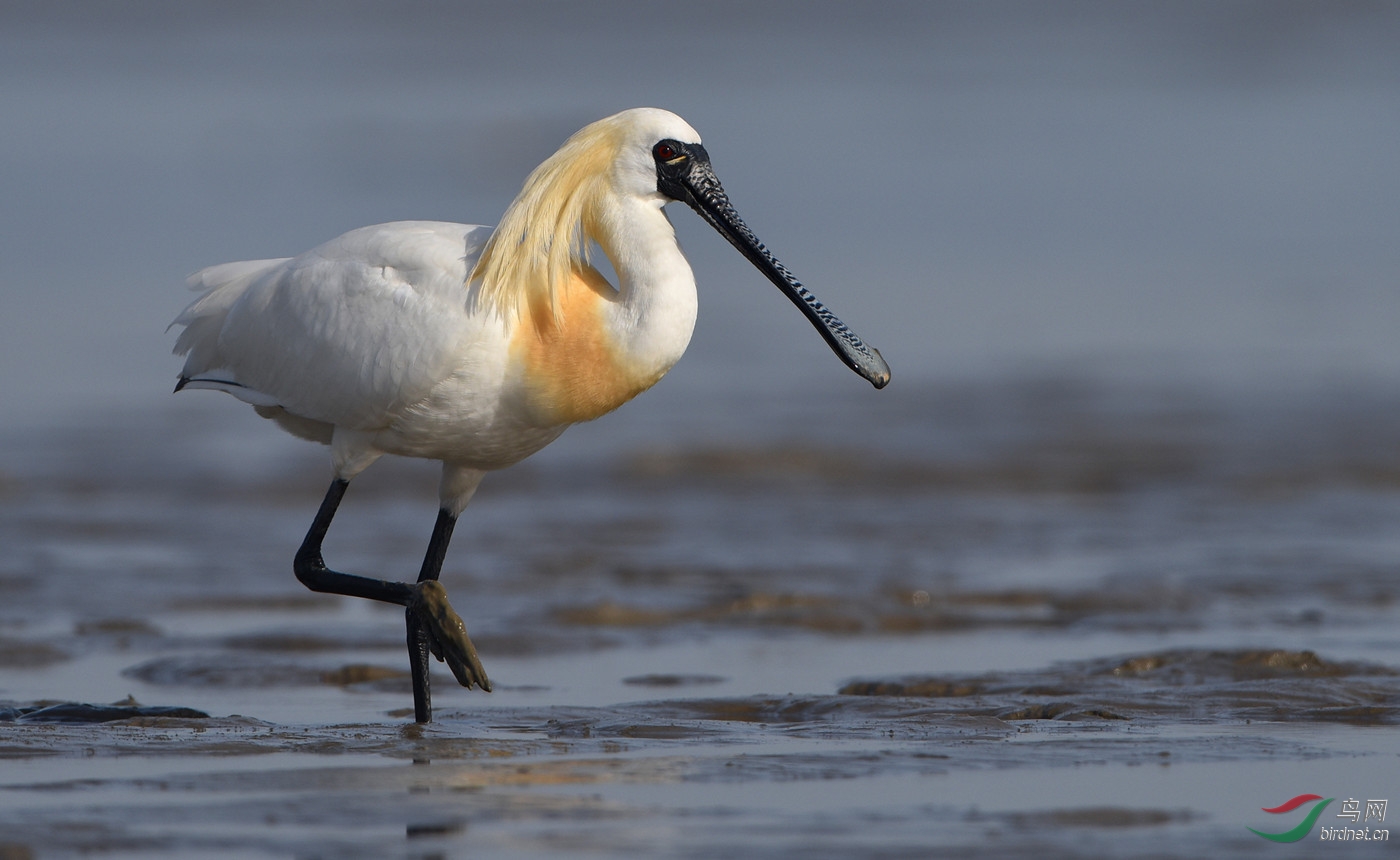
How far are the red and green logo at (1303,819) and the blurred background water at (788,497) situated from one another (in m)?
0.10

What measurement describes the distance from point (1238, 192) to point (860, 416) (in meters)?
11.3

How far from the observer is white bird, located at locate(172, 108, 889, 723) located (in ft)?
23.3

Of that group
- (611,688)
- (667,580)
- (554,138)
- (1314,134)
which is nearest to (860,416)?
(667,580)

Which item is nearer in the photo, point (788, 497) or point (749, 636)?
point (749, 636)

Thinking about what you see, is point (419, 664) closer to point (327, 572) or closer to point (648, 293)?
point (327, 572)

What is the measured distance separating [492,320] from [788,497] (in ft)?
20.9

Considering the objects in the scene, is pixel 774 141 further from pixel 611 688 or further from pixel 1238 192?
pixel 611 688

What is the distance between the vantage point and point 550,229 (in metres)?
7.26

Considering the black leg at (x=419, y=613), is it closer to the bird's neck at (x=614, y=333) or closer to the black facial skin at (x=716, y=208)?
the bird's neck at (x=614, y=333)

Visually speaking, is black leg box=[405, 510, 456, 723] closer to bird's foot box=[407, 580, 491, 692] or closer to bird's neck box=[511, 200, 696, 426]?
bird's foot box=[407, 580, 491, 692]

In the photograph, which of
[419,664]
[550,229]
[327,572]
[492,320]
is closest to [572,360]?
[492,320]

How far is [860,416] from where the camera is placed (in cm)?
1653

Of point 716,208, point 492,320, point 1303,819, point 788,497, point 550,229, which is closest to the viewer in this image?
point 1303,819

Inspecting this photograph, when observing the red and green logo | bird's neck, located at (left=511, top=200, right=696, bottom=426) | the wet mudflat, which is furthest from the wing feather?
the red and green logo
